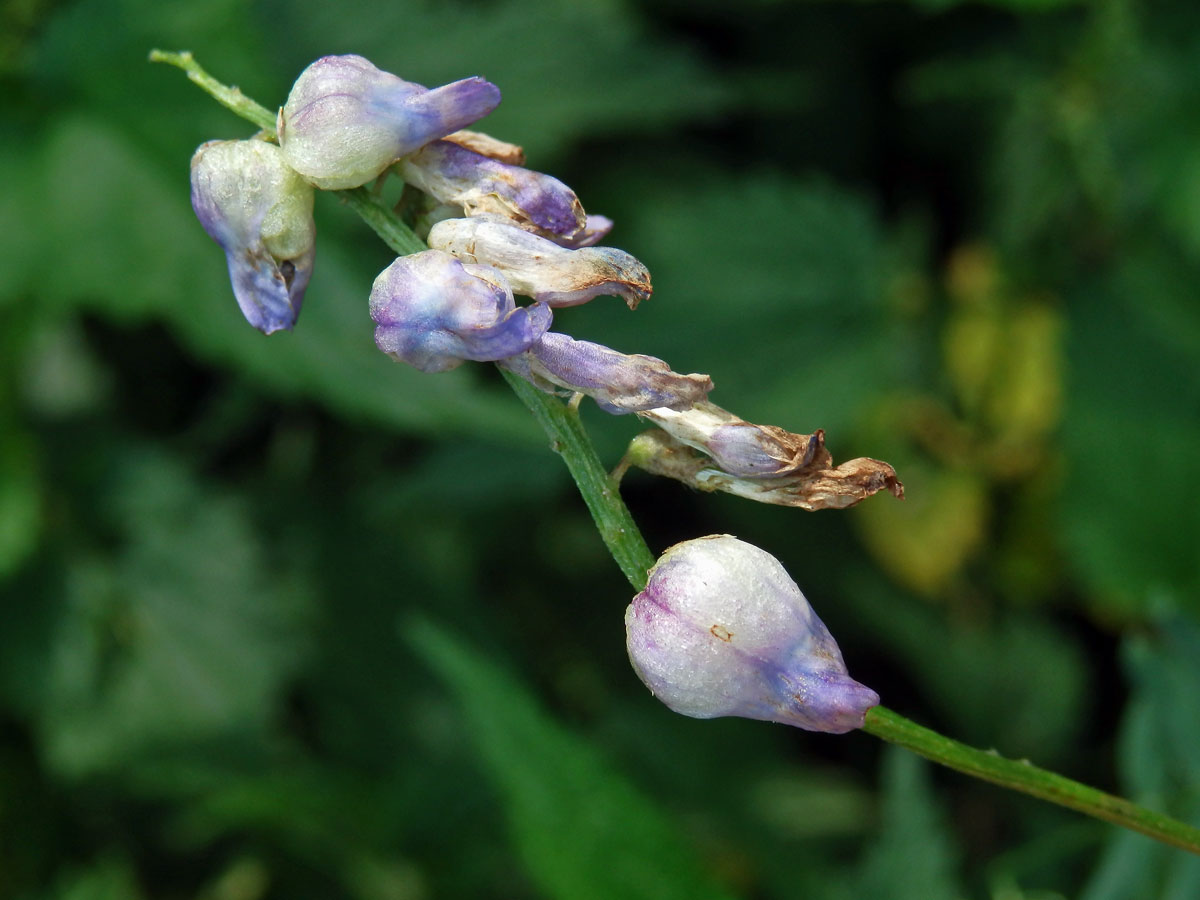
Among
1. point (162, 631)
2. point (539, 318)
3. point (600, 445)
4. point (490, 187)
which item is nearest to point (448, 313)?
point (539, 318)

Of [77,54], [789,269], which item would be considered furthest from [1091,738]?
[77,54]

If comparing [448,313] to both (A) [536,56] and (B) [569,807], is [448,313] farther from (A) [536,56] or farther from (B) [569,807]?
(A) [536,56]

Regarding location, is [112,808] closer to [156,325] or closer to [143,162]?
[156,325]

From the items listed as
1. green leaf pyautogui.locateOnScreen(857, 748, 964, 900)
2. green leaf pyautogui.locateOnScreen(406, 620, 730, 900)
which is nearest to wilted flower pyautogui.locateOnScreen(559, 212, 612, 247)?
green leaf pyautogui.locateOnScreen(406, 620, 730, 900)

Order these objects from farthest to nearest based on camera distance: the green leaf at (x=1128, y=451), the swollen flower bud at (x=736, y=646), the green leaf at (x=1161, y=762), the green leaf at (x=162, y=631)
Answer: the green leaf at (x=1128, y=451) → the green leaf at (x=162, y=631) → the green leaf at (x=1161, y=762) → the swollen flower bud at (x=736, y=646)

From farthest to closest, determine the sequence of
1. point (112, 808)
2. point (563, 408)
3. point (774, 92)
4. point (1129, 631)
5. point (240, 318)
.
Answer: point (774, 92) → point (1129, 631) → point (112, 808) → point (240, 318) → point (563, 408)

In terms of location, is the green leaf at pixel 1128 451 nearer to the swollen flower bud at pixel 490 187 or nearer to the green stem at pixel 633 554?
the green stem at pixel 633 554

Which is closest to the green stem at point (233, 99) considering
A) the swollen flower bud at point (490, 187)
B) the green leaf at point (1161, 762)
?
the swollen flower bud at point (490, 187)
